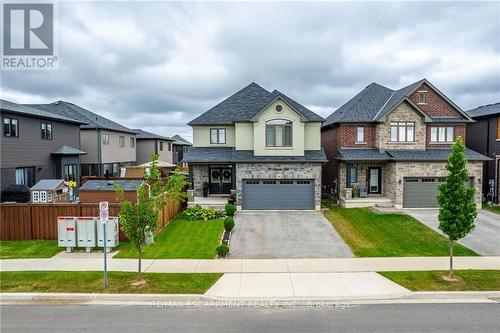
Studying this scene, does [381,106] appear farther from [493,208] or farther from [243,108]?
[243,108]

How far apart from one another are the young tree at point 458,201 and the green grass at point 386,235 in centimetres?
330

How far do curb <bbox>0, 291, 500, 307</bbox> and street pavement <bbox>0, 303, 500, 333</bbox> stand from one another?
270 millimetres

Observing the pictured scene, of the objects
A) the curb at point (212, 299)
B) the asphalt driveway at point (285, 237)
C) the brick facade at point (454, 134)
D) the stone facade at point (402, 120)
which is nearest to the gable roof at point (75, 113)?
the asphalt driveway at point (285, 237)

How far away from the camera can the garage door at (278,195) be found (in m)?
24.5

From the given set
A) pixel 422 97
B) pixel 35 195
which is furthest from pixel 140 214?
pixel 422 97

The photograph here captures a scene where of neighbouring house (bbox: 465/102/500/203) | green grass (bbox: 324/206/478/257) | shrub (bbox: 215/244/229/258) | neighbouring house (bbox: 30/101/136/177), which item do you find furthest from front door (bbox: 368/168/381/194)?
neighbouring house (bbox: 30/101/136/177)

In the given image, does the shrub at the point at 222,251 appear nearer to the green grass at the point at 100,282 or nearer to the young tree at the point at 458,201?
the green grass at the point at 100,282

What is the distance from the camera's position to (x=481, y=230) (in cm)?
1892

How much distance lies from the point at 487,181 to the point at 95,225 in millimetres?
29644

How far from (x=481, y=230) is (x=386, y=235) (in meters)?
5.65

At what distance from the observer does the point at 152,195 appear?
1186cm

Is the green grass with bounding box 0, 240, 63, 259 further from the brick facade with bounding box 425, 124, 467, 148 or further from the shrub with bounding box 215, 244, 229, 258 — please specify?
the brick facade with bounding box 425, 124, 467, 148

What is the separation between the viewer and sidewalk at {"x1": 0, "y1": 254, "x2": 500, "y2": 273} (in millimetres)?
12984

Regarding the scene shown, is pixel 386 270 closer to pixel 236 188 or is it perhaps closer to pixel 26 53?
pixel 236 188
